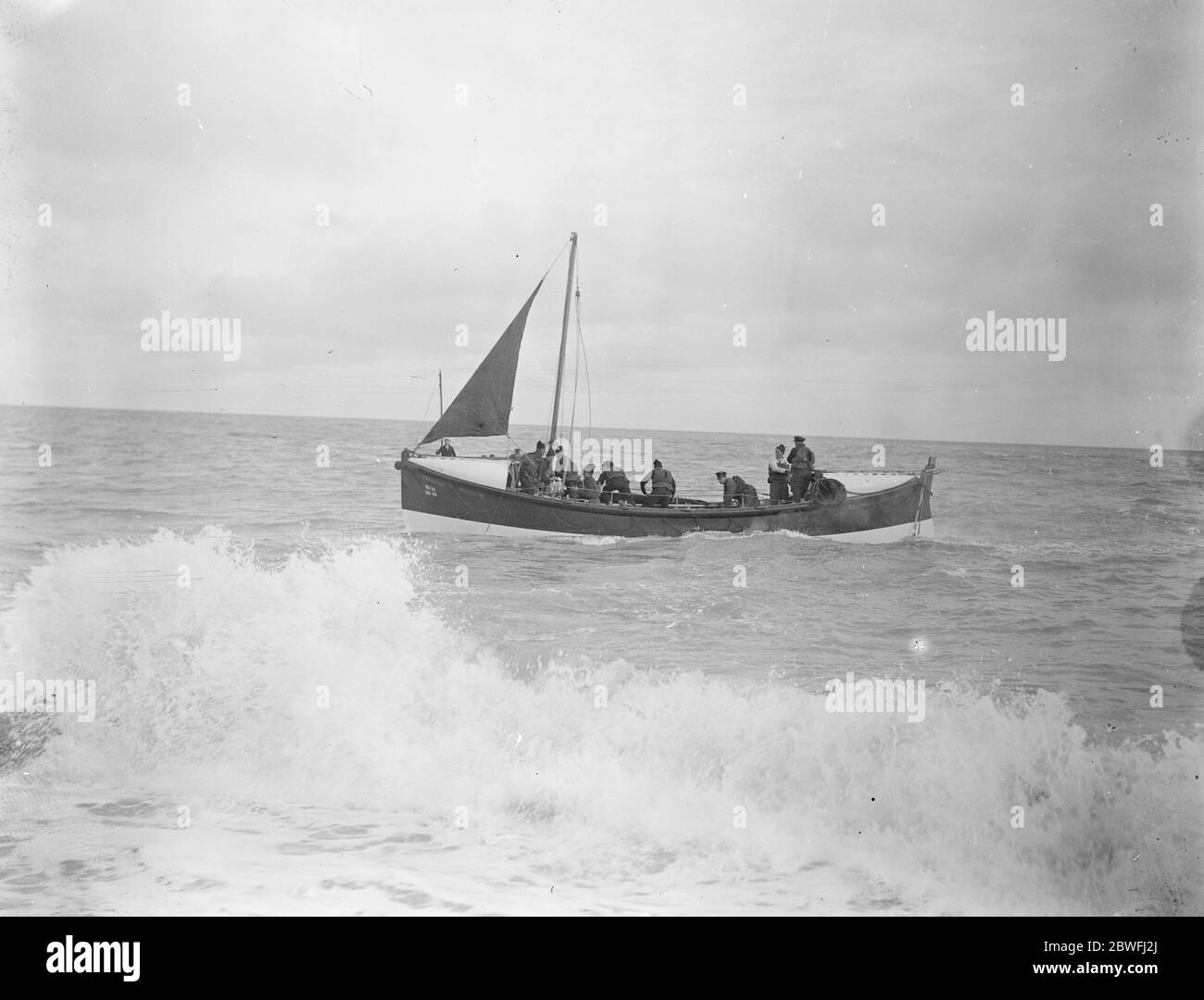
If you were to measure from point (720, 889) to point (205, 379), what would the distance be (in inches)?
192

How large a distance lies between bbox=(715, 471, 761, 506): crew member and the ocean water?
1.00 m

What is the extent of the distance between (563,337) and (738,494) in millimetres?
2412

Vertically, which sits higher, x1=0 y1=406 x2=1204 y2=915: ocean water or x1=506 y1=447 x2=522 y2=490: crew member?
x1=506 y1=447 x2=522 y2=490: crew member

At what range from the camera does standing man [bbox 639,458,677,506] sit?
8.80 metres

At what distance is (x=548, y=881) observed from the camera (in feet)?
13.0

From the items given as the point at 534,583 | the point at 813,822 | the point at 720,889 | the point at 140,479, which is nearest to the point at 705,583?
the point at 534,583

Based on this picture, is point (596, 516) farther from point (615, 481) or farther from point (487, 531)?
point (487, 531)

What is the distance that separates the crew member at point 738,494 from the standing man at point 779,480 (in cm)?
18

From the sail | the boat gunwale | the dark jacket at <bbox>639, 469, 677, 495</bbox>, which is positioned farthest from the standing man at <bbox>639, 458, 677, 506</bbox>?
the sail

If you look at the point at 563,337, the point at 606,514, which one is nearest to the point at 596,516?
the point at 606,514

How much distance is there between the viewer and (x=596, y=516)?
855cm

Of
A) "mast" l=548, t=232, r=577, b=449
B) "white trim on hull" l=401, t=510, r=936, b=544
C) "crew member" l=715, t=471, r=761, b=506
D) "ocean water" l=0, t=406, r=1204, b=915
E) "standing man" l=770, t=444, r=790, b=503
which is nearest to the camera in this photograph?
"ocean water" l=0, t=406, r=1204, b=915

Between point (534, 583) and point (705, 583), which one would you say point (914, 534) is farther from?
point (534, 583)

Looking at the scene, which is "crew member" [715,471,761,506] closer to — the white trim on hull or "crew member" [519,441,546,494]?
the white trim on hull
